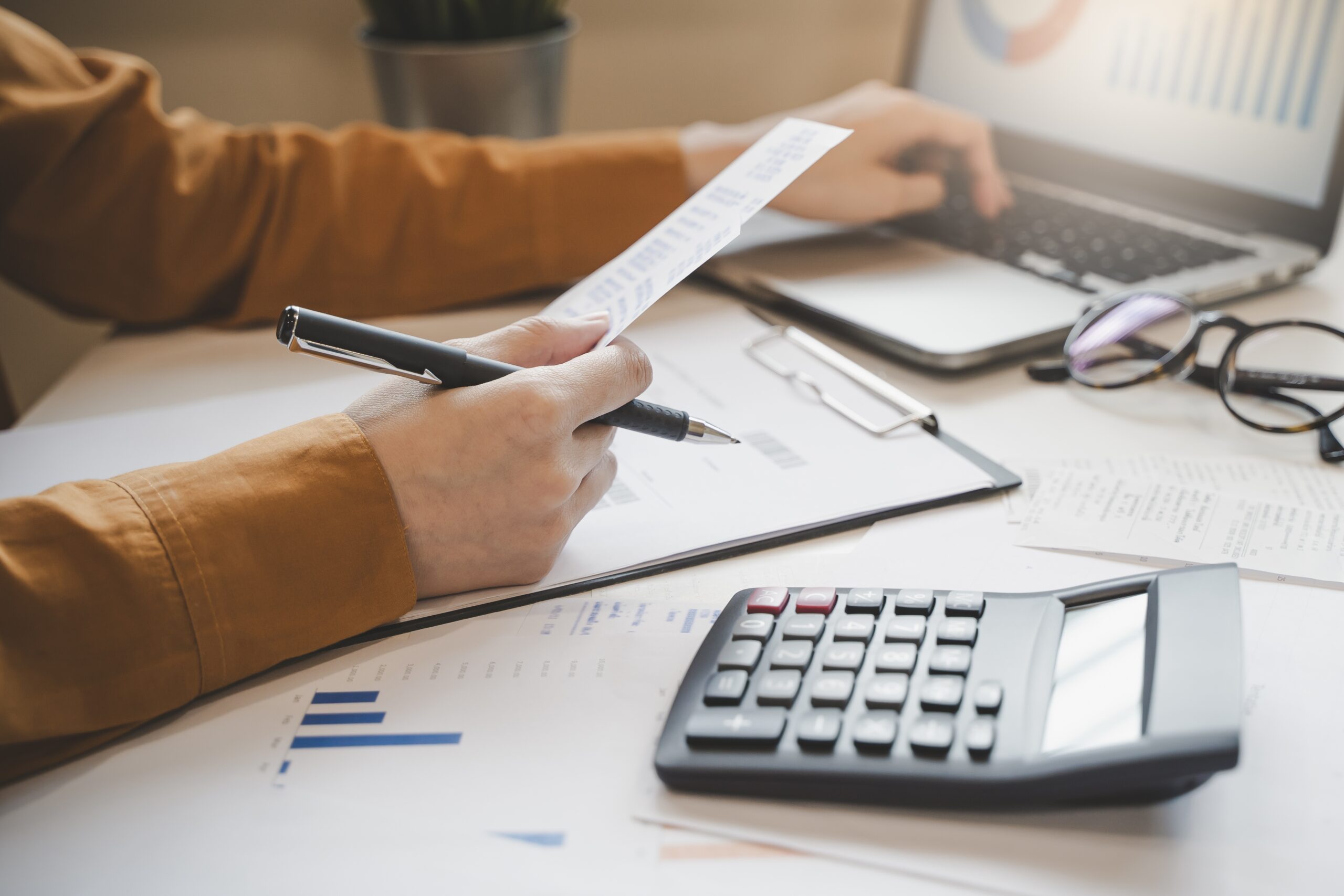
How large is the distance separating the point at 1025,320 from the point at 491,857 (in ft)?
1.68

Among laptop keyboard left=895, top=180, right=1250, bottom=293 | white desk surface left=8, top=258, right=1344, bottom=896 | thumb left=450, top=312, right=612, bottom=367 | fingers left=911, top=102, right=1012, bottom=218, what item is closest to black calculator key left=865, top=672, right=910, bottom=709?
white desk surface left=8, top=258, right=1344, bottom=896

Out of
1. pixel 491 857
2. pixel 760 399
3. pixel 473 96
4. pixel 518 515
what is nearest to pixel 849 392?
pixel 760 399

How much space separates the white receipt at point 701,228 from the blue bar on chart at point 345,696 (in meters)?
0.20

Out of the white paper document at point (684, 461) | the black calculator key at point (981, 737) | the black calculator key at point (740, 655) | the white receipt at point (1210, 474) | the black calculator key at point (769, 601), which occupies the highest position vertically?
the black calculator key at point (981, 737)

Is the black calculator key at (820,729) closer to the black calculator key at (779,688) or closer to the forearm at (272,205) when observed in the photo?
the black calculator key at (779,688)

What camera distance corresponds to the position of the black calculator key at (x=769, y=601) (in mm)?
416

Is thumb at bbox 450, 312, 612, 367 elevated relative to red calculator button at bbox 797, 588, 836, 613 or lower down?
elevated

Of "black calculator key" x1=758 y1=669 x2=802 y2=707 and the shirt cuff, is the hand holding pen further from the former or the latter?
"black calculator key" x1=758 y1=669 x2=802 y2=707

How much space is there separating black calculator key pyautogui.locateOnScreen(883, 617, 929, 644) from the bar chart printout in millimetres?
170

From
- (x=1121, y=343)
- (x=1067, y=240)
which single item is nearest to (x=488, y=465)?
(x=1121, y=343)

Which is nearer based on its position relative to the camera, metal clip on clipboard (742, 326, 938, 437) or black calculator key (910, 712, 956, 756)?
black calculator key (910, 712, 956, 756)

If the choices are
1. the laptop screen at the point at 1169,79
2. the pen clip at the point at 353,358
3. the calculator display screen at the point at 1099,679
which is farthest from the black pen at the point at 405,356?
the laptop screen at the point at 1169,79

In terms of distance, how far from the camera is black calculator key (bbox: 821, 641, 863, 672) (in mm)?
373

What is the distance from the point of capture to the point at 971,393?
64 centimetres
